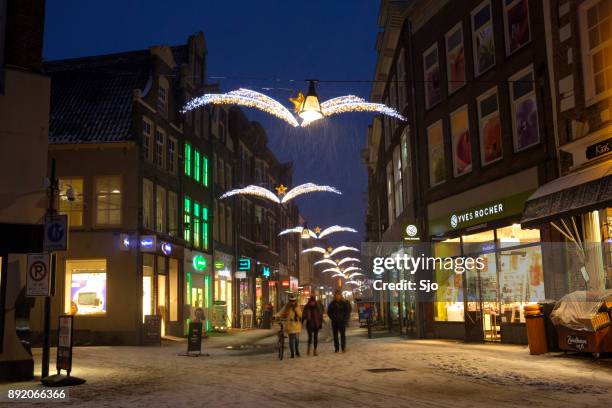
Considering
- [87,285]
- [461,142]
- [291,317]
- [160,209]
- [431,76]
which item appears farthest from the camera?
[160,209]

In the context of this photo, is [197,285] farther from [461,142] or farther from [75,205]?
[461,142]

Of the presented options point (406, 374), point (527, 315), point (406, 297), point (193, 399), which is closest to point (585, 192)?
point (527, 315)

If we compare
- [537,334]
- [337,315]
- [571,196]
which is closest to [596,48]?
[571,196]

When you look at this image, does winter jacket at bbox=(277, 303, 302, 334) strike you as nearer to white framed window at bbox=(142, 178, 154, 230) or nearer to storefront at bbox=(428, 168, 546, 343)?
storefront at bbox=(428, 168, 546, 343)

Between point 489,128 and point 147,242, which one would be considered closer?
point 489,128

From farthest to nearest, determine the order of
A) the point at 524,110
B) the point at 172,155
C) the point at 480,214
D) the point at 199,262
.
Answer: the point at 199,262, the point at 172,155, the point at 480,214, the point at 524,110

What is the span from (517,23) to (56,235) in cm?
1461

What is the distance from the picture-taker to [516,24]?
20984mm

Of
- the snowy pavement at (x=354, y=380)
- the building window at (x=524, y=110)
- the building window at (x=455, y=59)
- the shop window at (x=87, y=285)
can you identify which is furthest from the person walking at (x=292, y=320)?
the shop window at (x=87, y=285)

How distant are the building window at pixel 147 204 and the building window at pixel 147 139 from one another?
1113 mm

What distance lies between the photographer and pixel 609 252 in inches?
657

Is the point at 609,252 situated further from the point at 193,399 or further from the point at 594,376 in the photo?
the point at 193,399

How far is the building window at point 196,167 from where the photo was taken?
36.5 meters

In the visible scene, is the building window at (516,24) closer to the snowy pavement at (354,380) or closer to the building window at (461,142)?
the building window at (461,142)
